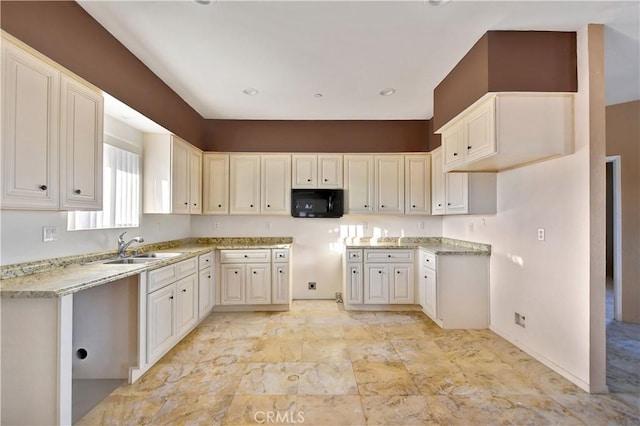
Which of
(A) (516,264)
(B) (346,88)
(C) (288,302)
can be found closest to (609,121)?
(A) (516,264)

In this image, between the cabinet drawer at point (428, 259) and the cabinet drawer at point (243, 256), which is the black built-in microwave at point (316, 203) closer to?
the cabinet drawer at point (243, 256)

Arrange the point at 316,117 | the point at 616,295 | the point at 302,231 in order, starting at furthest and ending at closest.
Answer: the point at 302,231 < the point at 316,117 < the point at 616,295

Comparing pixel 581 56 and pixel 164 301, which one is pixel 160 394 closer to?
pixel 164 301

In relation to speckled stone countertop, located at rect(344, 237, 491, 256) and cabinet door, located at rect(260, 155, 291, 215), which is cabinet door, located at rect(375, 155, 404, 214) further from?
cabinet door, located at rect(260, 155, 291, 215)

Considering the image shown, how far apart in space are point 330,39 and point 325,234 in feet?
9.02

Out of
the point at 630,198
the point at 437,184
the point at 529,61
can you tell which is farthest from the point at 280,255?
the point at 630,198

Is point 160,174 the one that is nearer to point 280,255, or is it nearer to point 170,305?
point 170,305

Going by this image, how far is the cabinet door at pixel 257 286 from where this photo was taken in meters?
3.76

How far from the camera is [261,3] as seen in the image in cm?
189

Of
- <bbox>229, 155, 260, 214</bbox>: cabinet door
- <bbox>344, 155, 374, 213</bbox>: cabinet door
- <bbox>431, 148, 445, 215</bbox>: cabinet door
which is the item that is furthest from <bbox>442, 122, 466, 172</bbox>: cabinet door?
<bbox>229, 155, 260, 214</bbox>: cabinet door

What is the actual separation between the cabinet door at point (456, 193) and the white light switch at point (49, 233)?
3883 mm

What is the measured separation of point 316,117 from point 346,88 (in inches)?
40.7

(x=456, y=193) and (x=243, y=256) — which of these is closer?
(x=456, y=193)

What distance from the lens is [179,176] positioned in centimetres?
336
